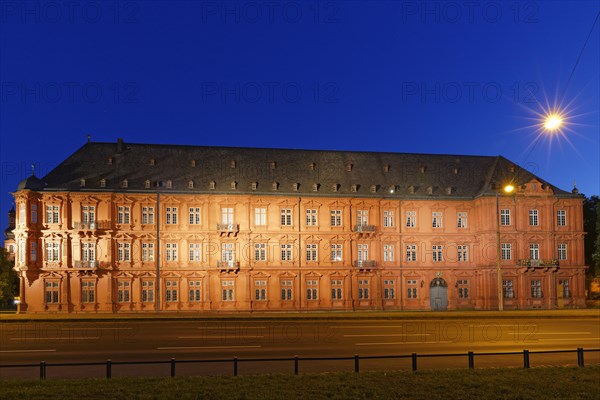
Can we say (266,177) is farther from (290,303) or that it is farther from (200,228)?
(290,303)

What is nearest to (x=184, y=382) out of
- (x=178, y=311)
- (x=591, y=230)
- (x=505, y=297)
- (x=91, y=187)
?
(x=178, y=311)

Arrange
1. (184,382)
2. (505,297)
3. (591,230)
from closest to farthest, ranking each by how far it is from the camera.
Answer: (184,382)
(505,297)
(591,230)

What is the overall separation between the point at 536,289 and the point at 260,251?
29.3 metres

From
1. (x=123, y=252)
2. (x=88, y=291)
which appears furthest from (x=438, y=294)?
(x=88, y=291)

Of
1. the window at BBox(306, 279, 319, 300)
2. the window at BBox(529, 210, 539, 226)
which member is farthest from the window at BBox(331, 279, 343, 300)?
the window at BBox(529, 210, 539, 226)

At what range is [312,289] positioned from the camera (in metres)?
53.4

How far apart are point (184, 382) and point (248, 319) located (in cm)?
2235

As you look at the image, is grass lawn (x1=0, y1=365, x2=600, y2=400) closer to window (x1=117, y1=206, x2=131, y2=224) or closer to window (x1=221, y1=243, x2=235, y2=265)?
window (x1=221, y1=243, x2=235, y2=265)

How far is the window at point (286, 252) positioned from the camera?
53.2 m

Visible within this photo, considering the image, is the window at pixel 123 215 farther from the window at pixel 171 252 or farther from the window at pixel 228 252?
the window at pixel 228 252

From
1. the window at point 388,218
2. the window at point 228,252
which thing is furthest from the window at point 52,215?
the window at point 388,218

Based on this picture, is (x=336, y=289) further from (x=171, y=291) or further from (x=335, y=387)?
(x=335, y=387)

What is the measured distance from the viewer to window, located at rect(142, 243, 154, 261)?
51469 mm

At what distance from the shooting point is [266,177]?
54906 mm
